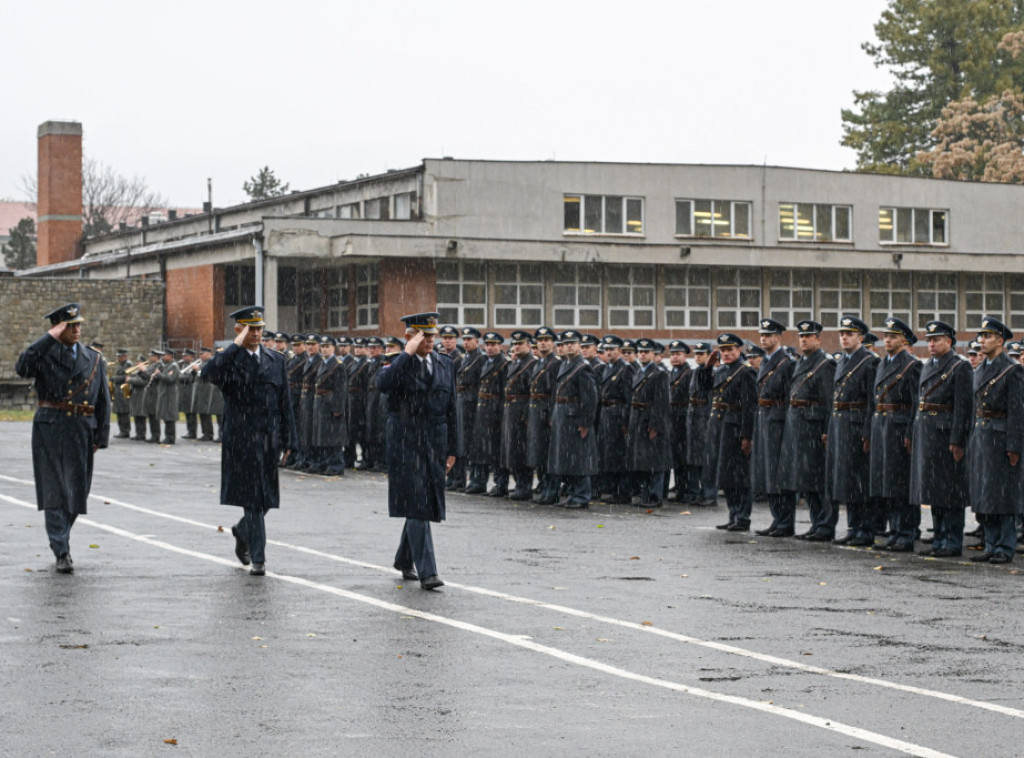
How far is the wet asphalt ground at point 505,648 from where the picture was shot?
730 cm

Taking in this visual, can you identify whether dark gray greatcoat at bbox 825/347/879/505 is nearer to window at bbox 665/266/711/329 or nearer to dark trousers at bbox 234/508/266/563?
dark trousers at bbox 234/508/266/563

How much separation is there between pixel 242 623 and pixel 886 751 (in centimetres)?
462

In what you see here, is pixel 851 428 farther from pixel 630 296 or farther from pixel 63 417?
pixel 630 296

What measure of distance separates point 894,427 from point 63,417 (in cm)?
760

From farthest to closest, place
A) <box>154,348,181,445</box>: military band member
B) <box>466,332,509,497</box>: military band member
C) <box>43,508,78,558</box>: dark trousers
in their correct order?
<box>154,348,181,445</box>: military band member → <box>466,332,509,497</box>: military band member → <box>43,508,78,558</box>: dark trousers

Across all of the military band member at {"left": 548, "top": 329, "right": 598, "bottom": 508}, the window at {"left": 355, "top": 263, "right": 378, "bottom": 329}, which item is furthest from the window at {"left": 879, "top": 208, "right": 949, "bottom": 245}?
the military band member at {"left": 548, "top": 329, "right": 598, "bottom": 508}

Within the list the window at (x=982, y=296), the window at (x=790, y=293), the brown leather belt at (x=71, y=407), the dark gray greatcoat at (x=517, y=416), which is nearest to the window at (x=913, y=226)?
the window at (x=982, y=296)

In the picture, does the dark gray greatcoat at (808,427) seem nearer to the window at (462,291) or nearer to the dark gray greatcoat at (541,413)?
the dark gray greatcoat at (541,413)

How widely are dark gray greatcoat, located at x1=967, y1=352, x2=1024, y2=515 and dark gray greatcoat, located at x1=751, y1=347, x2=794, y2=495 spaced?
230cm

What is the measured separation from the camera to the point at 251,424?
13.0 meters

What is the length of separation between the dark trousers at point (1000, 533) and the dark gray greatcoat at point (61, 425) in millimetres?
7808

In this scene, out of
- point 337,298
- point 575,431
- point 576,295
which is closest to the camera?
point 575,431

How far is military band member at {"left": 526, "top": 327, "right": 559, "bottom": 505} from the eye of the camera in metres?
20.6

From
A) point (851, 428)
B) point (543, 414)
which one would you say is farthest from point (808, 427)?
point (543, 414)
